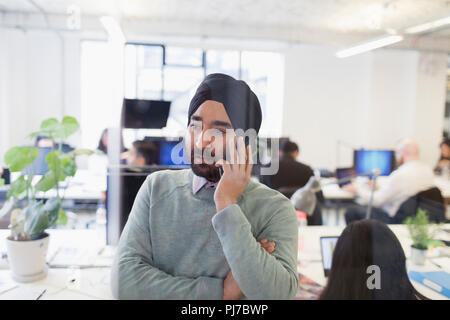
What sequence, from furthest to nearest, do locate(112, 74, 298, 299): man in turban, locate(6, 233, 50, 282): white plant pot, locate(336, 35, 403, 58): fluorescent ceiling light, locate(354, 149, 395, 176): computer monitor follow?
locate(354, 149, 395, 176): computer monitor → locate(336, 35, 403, 58): fluorescent ceiling light → locate(6, 233, 50, 282): white plant pot → locate(112, 74, 298, 299): man in turban

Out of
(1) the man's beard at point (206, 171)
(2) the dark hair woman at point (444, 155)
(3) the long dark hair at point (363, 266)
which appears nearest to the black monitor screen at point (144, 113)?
(1) the man's beard at point (206, 171)

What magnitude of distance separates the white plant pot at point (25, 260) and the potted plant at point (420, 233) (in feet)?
3.92

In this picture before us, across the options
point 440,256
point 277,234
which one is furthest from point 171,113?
point 440,256

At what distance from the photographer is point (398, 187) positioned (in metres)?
1.36

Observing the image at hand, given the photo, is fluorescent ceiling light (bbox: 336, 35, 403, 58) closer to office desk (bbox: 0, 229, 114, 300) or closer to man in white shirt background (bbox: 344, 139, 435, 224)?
man in white shirt background (bbox: 344, 139, 435, 224)

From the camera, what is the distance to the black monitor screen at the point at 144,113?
2.59 feet

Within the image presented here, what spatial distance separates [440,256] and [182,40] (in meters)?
1.02

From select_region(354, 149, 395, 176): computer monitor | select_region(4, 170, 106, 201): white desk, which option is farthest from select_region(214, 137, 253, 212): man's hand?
select_region(354, 149, 395, 176): computer monitor

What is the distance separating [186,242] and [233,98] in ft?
1.05

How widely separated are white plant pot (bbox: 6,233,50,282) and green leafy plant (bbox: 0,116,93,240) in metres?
0.03

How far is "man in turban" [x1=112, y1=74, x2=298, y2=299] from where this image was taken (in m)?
0.61

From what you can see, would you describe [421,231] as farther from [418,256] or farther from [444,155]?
[444,155]

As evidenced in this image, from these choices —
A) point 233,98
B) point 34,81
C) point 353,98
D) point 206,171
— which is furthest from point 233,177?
point 353,98

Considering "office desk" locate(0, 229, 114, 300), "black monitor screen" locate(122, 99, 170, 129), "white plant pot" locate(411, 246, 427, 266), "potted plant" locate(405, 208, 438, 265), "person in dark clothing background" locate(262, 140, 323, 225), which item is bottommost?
"office desk" locate(0, 229, 114, 300)
